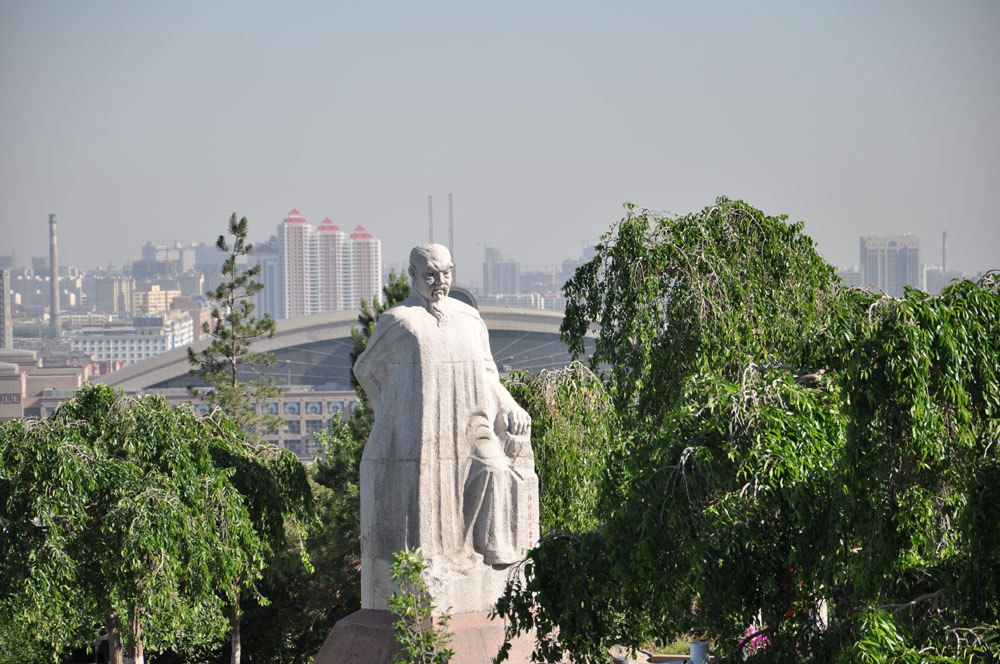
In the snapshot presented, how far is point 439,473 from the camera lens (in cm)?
1023

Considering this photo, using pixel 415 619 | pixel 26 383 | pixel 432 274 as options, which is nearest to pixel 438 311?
pixel 432 274

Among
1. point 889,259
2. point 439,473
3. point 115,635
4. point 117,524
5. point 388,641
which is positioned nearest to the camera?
point 388,641

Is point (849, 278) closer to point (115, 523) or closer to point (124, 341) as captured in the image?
point (115, 523)

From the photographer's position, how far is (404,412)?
1027 cm

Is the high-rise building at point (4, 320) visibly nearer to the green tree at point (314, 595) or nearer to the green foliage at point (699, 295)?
the green tree at point (314, 595)

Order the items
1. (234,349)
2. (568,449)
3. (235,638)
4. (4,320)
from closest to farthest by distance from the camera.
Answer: (568,449) → (235,638) → (234,349) → (4,320)

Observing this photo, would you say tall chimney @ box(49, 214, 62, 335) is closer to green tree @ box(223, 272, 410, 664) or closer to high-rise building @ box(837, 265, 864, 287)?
high-rise building @ box(837, 265, 864, 287)

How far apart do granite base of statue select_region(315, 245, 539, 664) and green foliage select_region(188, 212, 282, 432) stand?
1323 centimetres

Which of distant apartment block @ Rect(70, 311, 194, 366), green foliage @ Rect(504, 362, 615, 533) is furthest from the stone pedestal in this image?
distant apartment block @ Rect(70, 311, 194, 366)

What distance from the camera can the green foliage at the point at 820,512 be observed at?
7.54 m

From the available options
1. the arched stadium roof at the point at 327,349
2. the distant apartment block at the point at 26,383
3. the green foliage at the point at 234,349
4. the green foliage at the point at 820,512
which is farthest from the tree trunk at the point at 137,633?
the distant apartment block at the point at 26,383

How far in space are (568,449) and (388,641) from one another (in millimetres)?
4006

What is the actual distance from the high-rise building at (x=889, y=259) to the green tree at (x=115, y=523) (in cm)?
11857

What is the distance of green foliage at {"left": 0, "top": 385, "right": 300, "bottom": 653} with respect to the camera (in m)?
12.0
